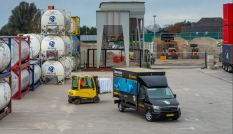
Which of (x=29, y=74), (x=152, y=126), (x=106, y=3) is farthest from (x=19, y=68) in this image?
(x=106, y=3)

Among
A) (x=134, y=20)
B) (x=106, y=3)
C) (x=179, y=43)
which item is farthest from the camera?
(x=179, y=43)

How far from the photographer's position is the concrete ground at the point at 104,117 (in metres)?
13.4

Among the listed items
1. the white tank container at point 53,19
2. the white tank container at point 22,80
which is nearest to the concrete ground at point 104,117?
the white tank container at point 22,80

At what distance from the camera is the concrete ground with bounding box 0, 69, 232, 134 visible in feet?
43.9

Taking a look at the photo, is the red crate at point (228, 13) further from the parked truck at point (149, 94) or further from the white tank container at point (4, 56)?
the white tank container at point (4, 56)

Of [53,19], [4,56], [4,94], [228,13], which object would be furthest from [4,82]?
[228,13]

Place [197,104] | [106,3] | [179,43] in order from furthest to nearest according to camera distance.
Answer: [179,43]
[106,3]
[197,104]

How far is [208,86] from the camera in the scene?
2802 centimetres

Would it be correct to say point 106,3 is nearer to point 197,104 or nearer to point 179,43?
point 197,104

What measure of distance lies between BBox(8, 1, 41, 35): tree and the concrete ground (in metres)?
76.5

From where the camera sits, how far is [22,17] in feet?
315

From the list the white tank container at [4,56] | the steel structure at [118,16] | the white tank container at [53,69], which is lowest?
the white tank container at [53,69]

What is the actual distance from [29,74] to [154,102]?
13037 millimetres

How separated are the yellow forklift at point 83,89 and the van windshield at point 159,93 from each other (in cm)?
527
